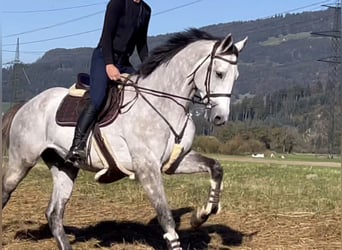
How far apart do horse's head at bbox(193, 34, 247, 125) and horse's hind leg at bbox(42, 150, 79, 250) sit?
234 centimetres

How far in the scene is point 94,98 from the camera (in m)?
7.47

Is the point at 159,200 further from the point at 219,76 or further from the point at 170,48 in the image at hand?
the point at 170,48

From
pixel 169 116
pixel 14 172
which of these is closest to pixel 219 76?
pixel 169 116

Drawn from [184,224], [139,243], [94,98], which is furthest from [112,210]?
[94,98]

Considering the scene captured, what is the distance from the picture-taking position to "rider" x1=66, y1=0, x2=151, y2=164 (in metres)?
7.38

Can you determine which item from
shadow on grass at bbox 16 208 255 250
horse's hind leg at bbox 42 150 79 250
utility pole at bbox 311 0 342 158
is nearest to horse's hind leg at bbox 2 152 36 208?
horse's hind leg at bbox 42 150 79 250

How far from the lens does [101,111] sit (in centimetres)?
751

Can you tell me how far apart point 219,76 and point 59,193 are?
2763 millimetres

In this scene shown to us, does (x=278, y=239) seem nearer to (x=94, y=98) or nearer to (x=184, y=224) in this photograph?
(x=184, y=224)

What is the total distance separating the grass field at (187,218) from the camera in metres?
8.89

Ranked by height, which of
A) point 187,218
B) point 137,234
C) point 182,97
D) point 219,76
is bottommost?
point 137,234

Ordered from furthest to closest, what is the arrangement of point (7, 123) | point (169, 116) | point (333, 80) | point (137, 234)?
point (333, 80) → point (137, 234) → point (7, 123) → point (169, 116)

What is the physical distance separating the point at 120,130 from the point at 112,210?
4205mm

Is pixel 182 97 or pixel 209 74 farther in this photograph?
pixel 182 97
